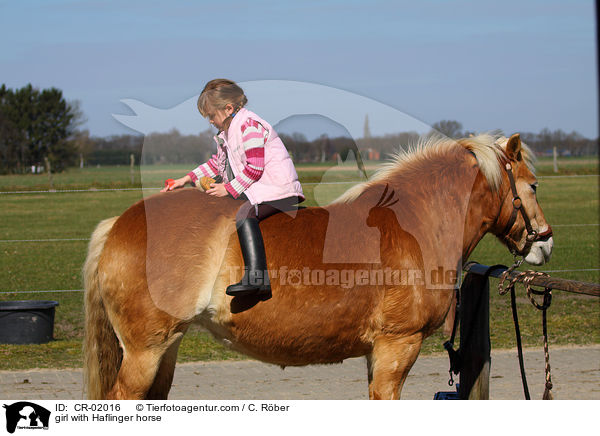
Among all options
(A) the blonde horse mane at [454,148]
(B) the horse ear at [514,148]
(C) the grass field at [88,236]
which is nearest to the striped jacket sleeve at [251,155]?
(C) the grass field at [88,236]

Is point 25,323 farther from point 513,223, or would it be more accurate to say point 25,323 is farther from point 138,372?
point 513,223

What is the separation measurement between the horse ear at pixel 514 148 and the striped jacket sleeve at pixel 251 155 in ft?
4.61

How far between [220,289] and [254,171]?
2.07ft

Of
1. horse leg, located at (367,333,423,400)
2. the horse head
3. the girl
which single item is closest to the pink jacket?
the girl

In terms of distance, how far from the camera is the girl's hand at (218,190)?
10.6ft

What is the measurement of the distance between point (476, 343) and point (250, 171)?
6.38ft

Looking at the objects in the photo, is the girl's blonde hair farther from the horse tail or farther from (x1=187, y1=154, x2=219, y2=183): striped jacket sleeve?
the horse tail

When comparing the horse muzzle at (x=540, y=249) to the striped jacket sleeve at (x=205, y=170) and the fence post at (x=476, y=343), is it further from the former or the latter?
the striped jacket sleeve at (x=205, y=170)

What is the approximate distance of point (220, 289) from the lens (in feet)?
10.3

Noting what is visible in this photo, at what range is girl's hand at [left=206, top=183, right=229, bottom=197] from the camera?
10.6ft
